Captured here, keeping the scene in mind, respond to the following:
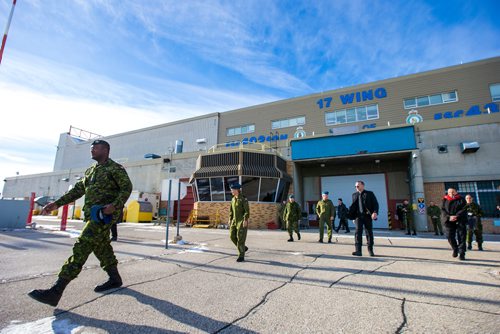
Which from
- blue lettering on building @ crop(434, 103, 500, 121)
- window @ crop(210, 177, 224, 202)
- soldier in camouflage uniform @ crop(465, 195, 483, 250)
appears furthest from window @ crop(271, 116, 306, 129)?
soldier in camouflage uniform @ crop(465, 195, 483, 250)

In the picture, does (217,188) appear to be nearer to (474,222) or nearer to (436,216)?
(436,216)

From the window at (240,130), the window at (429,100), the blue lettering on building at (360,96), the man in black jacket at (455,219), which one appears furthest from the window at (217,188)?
the window at (429,100)

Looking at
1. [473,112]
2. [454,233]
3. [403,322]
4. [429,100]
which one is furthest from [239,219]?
[473,112]

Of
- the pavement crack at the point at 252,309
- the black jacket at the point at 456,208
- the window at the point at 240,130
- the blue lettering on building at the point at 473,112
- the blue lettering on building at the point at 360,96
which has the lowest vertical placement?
the pavement crack at the point at 252,309

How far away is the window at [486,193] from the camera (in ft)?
48.9

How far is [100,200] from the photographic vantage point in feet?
10.8

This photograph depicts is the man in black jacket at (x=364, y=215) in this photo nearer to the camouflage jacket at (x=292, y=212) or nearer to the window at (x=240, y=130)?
the camouflage jacket at (x=292, y=212)

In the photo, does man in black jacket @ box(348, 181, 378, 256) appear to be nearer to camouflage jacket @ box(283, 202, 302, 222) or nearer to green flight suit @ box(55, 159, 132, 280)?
camouflage jacket @ box(283, 202, 302, 222)

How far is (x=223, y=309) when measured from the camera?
2.80m

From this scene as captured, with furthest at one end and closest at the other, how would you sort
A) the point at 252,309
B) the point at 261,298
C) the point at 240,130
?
1. the point at 240,130
2. the point at 261,298
3. the point at 252,309

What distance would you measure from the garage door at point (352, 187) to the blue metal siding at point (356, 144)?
11.0 feet

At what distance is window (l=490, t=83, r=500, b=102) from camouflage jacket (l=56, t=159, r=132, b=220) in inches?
1082

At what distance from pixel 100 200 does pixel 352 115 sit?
79.0 ft

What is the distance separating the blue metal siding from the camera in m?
16.7
